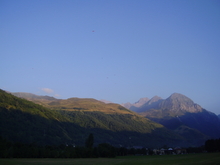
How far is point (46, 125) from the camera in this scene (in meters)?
176

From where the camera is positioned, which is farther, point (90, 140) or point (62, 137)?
point (62, 137)

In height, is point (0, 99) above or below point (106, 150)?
above

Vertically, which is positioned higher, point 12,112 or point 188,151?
point 12,112

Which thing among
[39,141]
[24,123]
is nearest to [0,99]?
[24,123]

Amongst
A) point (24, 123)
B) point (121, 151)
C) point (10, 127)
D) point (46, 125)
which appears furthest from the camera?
point (46, 125)

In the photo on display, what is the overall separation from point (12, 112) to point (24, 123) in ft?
44.4

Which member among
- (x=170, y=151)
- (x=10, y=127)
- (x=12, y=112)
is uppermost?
(x=12, y=112)

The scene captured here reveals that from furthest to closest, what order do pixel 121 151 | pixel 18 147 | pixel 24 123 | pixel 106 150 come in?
pixel 24 123 < pixel 121 151 < pixel 106 150 < pixel 18 147

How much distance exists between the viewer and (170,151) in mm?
164625

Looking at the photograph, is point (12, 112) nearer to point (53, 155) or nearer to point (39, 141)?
point (39, 141)

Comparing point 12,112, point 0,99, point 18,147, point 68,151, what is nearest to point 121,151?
point 68,151

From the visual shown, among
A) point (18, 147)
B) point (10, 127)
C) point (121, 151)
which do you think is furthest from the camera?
point (10, 127)

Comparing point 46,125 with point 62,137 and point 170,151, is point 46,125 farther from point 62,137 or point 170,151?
point 170,151

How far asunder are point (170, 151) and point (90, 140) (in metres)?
68.3
